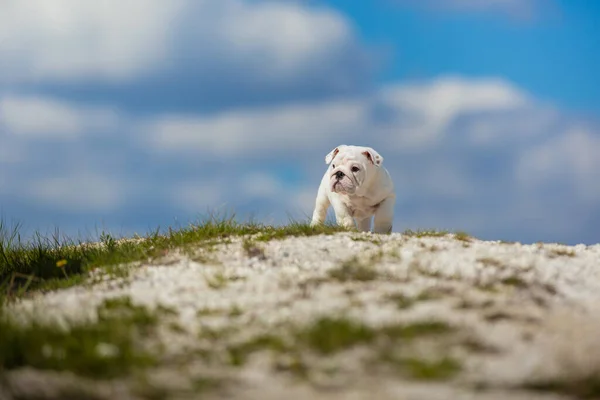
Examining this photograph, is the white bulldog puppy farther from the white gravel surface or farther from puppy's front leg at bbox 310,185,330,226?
the white gravel surface

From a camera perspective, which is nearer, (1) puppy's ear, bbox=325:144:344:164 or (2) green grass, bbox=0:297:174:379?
(2) green grass, bbox=0:297:174:379

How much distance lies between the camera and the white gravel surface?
15.4ft

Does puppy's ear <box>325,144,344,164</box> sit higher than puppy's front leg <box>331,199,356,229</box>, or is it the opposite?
puppy's ear <box>325,144,344,164</box>

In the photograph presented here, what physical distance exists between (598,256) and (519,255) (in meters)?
1.86

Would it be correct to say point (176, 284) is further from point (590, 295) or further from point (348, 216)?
point (348, 216)

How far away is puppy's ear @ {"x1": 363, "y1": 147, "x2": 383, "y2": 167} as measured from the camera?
12.1 m

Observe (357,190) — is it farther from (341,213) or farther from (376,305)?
(376,305)

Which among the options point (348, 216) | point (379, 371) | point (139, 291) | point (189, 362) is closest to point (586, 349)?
point (379, 371)

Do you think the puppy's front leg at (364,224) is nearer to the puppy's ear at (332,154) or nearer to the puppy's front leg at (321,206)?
the puppy's front leg at (321,206)

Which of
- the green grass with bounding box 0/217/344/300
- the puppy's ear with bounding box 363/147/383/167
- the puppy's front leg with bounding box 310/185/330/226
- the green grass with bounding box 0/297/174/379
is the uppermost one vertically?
the puppy's ear with bounding box 363/147/383/167

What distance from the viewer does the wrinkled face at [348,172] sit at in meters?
11.8

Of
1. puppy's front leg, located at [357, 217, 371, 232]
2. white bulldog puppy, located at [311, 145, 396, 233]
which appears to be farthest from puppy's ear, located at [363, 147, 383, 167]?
puppy's front leg, located at [357, 217, 371, 232]

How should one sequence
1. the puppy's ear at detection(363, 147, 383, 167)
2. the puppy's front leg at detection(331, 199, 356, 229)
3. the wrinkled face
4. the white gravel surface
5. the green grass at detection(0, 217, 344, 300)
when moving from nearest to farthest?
1. the white gravel surface
2. the green grass at detection(0, 217, 344, 300)
3. the wrinkled face
4. the puppy's ear at detection(363, 147, 383, 167)
5. the puppy's front leg at detection(331, 199, 356, 229)

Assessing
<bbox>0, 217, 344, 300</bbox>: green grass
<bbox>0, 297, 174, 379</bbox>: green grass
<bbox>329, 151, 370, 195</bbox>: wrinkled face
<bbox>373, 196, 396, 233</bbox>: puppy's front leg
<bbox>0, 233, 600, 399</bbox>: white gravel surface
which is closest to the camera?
<bbox>0, 233, 600, 399</bbox>: white gravel surface
